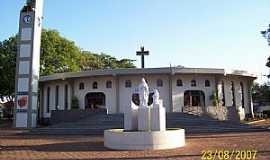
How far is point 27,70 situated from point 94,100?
21.7 ft

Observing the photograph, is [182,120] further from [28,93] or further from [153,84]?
[28,93]

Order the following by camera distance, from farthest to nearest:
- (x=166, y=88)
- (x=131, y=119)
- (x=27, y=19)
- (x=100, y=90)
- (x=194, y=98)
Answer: (x=100, y=90) < (x=194, y=98) < (x=166, y=88) < (x=27, y=19) < (x=131, y=119)

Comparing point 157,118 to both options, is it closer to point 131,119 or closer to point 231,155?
point 131,119

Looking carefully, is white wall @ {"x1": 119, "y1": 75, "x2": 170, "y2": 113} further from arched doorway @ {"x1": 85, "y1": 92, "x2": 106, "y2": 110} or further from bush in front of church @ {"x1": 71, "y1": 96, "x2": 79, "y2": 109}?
bush in front of church @ {"x1": 71, "y1": 96, "x2": 79, "y2": 109}

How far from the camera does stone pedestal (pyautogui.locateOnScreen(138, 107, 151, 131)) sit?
13.3 m

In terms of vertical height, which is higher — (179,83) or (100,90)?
(179,83)

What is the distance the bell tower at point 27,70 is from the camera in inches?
1085

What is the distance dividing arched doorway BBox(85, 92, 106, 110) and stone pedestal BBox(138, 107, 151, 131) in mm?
17731

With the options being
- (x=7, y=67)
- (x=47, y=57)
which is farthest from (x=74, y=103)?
(x=7, y=67)

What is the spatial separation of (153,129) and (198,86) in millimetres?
17582

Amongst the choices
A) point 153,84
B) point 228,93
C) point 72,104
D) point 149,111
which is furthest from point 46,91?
point 149,111

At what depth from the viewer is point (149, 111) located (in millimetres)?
13344

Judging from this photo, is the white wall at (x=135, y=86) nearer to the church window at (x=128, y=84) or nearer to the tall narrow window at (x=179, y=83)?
the church window at (x=128, y=84)

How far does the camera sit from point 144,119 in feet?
43.8
